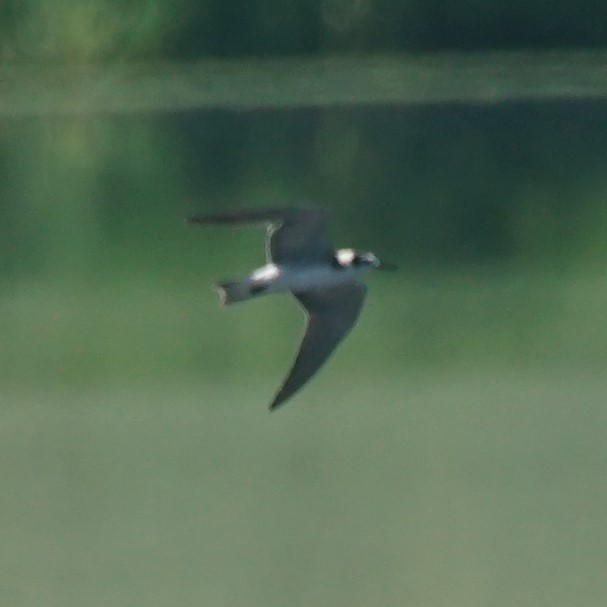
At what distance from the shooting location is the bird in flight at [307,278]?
10.4 ft

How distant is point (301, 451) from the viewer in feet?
17.5

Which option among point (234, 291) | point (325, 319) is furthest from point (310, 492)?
point (234, 291)

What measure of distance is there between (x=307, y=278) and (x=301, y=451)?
1948mm

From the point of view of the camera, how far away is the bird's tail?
10.4ft

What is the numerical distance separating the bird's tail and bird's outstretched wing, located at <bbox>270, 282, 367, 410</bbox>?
37cm

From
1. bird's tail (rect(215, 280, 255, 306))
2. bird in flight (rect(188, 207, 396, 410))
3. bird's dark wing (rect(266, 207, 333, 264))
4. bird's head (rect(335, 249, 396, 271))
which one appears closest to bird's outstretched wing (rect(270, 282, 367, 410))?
bird in flight (rect(188, 207, 396, 410))

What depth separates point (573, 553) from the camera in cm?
467

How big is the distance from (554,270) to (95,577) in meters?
2.78

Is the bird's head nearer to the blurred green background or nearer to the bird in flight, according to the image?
the bird in flight

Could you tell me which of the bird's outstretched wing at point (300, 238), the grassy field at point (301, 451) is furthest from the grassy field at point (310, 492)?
the bird's outstretched wing at point (300, 238)

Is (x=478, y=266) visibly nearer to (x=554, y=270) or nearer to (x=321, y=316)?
(x=554, y=270)

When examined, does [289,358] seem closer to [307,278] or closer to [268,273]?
[307,278]

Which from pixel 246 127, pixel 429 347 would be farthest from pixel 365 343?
pixel 246 127

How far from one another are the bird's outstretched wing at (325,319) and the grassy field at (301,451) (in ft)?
3.24
